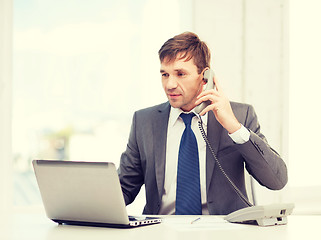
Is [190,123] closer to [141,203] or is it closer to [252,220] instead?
[252,220]

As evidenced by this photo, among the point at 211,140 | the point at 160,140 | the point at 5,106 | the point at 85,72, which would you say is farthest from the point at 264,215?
the point at 85,72

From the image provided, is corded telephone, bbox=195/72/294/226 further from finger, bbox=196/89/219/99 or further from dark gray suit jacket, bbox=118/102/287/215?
finger, bbox=196/89/219/99

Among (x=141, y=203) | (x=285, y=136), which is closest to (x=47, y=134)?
(x=141, y=203)

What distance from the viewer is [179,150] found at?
2.08 meters

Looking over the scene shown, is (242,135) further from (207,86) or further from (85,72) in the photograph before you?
(85,72)

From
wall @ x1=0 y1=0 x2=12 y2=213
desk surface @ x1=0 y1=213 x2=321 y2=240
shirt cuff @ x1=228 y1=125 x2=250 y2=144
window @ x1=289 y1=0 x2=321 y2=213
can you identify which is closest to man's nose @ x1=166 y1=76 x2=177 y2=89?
shirt cuff @ x1=228 y1=125 x2=250 y2=144

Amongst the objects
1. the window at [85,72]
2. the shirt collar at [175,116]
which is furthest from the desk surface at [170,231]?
the window at [85,72]

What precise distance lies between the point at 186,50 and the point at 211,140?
0.45 metres

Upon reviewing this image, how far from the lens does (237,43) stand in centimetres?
329

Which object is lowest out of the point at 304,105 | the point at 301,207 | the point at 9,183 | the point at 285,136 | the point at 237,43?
the point at 301,207

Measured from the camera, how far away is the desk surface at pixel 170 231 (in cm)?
132

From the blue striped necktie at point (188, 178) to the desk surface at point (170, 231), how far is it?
0.40 metres

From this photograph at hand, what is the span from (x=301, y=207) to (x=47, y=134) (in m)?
1.85

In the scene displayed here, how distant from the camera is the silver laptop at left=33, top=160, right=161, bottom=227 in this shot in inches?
54.1
